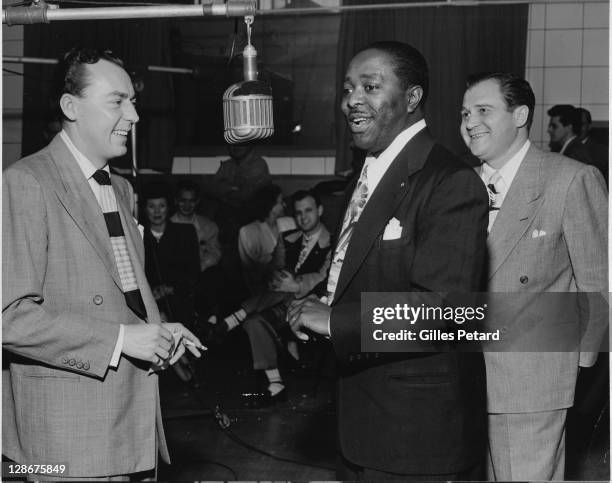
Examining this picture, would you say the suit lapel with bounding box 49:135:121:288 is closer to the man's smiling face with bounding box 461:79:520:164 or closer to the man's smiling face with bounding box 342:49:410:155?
the man's smiling face with bounding box 342:49:410:155

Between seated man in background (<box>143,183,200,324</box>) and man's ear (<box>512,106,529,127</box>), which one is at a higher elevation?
man's ear (<box>512,106,529,127</box>)

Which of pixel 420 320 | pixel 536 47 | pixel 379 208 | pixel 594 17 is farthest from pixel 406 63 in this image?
pixel 594 17

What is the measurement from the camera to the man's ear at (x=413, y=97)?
2164 mm

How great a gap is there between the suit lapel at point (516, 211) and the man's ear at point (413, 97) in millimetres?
637

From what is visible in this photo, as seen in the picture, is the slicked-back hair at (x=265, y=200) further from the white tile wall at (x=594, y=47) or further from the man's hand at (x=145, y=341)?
the man's hand at (x=145, y=341)

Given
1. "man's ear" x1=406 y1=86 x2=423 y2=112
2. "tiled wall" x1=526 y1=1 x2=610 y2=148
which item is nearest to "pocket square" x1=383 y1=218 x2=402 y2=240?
"man's ear" x1=406 y1=86 x2=423 y2=112

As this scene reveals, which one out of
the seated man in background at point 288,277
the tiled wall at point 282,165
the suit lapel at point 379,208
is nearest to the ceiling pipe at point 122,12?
the suit lapel at point 379,208

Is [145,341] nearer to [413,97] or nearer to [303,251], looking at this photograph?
[413,97]

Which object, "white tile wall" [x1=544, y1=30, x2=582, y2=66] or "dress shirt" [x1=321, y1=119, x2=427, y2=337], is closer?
"dress shirt" [x1=321, y1=119, x2=427, y2=337]

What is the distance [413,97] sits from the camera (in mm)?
2172

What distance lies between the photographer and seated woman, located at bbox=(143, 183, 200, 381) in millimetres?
5438

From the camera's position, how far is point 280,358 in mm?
5820

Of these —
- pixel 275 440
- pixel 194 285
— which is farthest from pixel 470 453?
pixel 194 285

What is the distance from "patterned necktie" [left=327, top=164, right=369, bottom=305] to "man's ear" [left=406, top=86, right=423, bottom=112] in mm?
194
